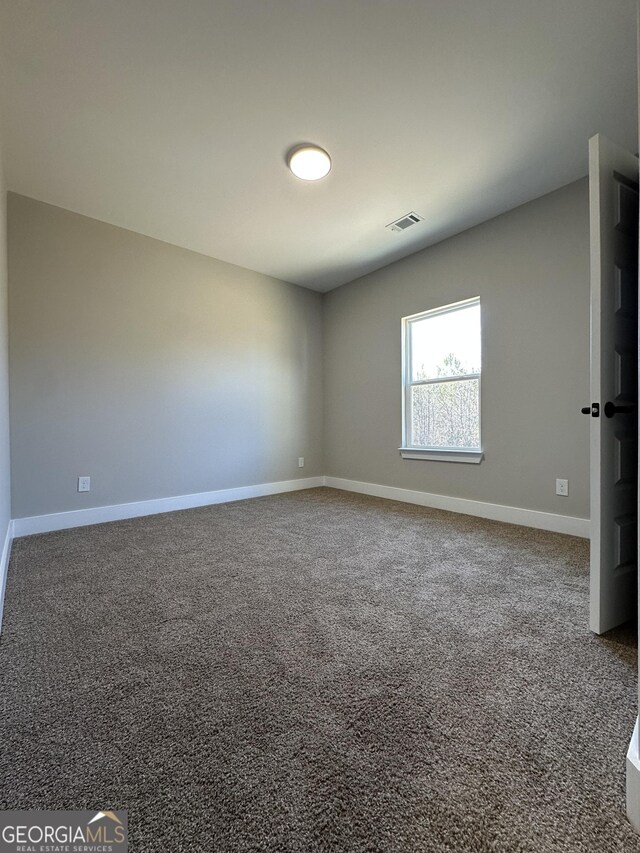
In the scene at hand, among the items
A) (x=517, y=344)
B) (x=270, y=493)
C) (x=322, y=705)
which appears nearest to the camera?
(x=322, y=705)

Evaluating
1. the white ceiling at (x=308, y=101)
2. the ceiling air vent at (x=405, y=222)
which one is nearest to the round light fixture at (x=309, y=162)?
the white ceiling at (x=308, y=101)

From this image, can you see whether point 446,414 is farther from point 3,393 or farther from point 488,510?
point 3,393

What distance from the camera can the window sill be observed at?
3199 mm

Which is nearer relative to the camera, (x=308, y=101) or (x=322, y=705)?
(x=322, y=705)

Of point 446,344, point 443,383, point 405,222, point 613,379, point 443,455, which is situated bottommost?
point 443,455

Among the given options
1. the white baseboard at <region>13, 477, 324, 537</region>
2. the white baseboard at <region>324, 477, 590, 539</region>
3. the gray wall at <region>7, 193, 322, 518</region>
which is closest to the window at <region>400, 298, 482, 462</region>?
the white baseboard at <region>324, 477, 590, 539</region>

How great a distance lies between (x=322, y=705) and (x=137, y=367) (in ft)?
10.3

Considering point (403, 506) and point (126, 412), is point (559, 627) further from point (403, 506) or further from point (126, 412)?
point (126, 412)

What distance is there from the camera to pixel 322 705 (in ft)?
3.37

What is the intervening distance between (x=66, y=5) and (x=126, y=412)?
8.19ft

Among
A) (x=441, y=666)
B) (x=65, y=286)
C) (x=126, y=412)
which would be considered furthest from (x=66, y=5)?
(x=441, y=666)

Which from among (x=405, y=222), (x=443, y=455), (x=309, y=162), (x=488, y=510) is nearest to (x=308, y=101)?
(x=309, y=162)

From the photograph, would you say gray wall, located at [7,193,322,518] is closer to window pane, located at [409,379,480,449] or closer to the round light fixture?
window pane, located at [409,379,480,449]

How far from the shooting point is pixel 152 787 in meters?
0.79
